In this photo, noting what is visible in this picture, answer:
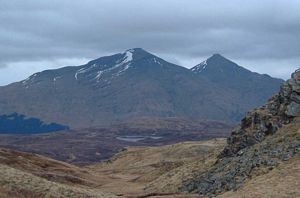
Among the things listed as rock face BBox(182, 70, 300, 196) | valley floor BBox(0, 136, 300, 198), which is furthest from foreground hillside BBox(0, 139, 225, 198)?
rock face BBox(182, 70, 300, 196)

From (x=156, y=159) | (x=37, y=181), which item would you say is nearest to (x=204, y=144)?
(x=156, y=159)

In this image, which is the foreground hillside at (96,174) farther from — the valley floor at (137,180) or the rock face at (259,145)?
the rock face at (259,145)

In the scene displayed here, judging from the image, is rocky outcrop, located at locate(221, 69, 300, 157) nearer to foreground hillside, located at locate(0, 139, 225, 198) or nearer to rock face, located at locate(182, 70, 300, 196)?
rock face, located at locate(182, 70, 300, 196)

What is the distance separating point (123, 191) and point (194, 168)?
25.6 feet

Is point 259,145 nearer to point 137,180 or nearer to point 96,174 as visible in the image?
point 137,180

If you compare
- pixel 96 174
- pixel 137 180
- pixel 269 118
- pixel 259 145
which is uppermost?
pixel 269 118

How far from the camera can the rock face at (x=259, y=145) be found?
4409 centimetres

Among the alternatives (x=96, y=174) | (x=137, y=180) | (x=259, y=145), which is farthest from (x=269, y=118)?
(x=96, y=174)

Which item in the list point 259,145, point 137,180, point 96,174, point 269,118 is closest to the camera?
point 259,145

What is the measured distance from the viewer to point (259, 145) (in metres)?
49.6

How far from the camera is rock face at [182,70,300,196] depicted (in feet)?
145

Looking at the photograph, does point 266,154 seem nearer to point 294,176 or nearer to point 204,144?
point 294,176

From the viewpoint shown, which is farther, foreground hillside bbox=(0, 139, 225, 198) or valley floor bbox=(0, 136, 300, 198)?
foreground hillside bbox=(0, 139, 225, 198)

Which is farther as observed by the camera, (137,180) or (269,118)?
(137,180)
